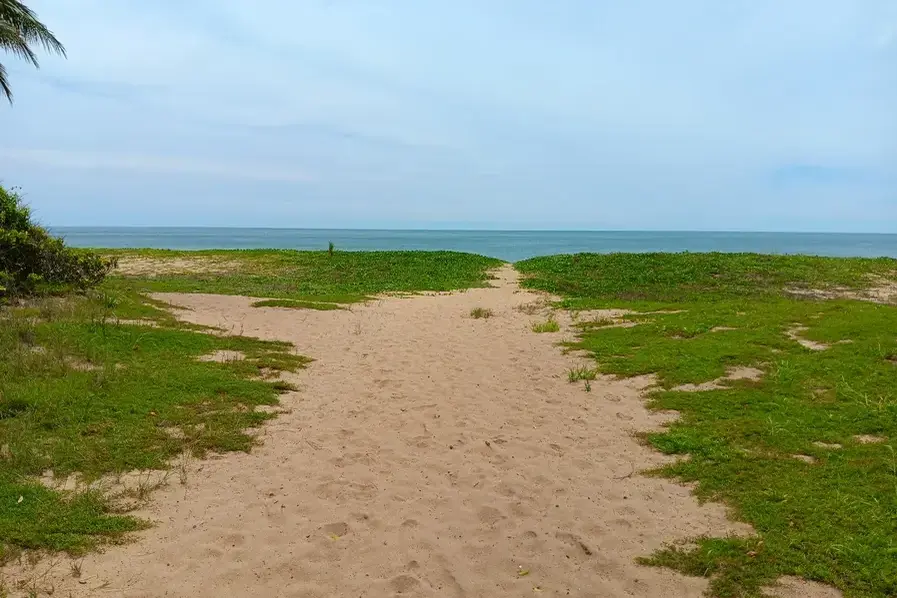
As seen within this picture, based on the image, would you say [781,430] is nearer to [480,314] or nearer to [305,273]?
[480,314]

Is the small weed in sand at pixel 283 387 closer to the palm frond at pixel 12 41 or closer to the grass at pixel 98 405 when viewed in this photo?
the grass at pixel 98 405

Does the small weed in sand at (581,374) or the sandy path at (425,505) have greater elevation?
the small weed in sand at (581,374)

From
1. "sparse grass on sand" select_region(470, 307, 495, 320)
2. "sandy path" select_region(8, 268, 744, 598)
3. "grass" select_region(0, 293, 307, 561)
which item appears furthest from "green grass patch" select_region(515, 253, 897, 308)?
"grass" select_region(0, 293, 307, 561)

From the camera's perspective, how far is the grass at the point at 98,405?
504cm

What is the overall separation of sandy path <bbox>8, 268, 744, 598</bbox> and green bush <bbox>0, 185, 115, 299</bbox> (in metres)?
7.85

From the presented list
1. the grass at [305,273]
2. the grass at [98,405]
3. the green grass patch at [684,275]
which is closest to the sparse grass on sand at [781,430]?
the green grass patch at [684,275]

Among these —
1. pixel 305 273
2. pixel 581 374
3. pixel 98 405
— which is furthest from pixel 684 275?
pixel 98 405

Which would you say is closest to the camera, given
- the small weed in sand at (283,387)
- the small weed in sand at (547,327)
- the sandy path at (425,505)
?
the sandy path at (425,505)

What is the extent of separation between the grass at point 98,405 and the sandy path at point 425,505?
20.1 inches

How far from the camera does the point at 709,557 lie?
454cm

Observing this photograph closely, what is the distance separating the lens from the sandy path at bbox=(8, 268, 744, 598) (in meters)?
4.38

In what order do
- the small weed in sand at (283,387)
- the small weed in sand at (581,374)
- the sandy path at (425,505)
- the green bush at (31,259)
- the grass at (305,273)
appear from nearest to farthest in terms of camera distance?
the sandy path at (425,505), the small weed in sand at (283,387), the small weed in sand at (581,374), the green bush at (31,259), the grass at (305,273)

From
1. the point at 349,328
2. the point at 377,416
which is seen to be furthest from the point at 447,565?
the point at 349,328

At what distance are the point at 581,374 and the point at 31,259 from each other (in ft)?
42.0
